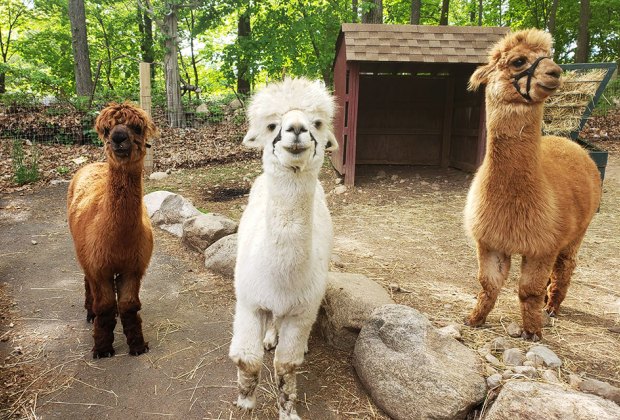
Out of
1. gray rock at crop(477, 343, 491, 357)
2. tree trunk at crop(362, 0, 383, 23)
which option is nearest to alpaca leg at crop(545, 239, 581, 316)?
gray rock at crop(477, 343, 491, 357)

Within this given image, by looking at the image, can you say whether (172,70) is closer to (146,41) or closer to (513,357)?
(146,41)

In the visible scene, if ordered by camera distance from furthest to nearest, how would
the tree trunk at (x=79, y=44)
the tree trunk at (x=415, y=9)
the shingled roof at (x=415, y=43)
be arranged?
the tree trunk at (x=415, y=9), the tree trunk at (x=79, y=44), the shingled roof at (x=415, y=43)

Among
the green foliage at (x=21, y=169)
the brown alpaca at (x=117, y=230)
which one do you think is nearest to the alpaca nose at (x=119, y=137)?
the brown alpaca at (x=117, y=230)

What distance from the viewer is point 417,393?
2.37 metres

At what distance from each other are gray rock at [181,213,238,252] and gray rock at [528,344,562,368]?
11.3 feet

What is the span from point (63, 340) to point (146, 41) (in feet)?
56.3

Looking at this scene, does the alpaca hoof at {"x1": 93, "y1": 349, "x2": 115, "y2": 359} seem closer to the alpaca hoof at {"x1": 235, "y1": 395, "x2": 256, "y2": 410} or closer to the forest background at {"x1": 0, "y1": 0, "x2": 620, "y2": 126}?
the alpaca hoof at {"x1": 235, "y1": 395, "x2": 256, "y2": 410}

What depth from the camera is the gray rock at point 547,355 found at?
8.71 feet

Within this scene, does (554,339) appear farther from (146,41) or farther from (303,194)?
(146,41)

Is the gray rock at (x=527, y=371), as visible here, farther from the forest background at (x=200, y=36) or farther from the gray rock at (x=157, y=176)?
the forest background at (x=200, y=36)

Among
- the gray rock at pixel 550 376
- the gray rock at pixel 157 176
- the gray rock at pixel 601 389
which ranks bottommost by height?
the gray rock at pixel 550 376

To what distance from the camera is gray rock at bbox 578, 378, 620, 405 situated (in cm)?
220

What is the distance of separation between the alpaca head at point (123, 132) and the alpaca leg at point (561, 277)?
11.2 feet

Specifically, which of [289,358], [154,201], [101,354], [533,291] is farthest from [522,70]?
[154,201]
